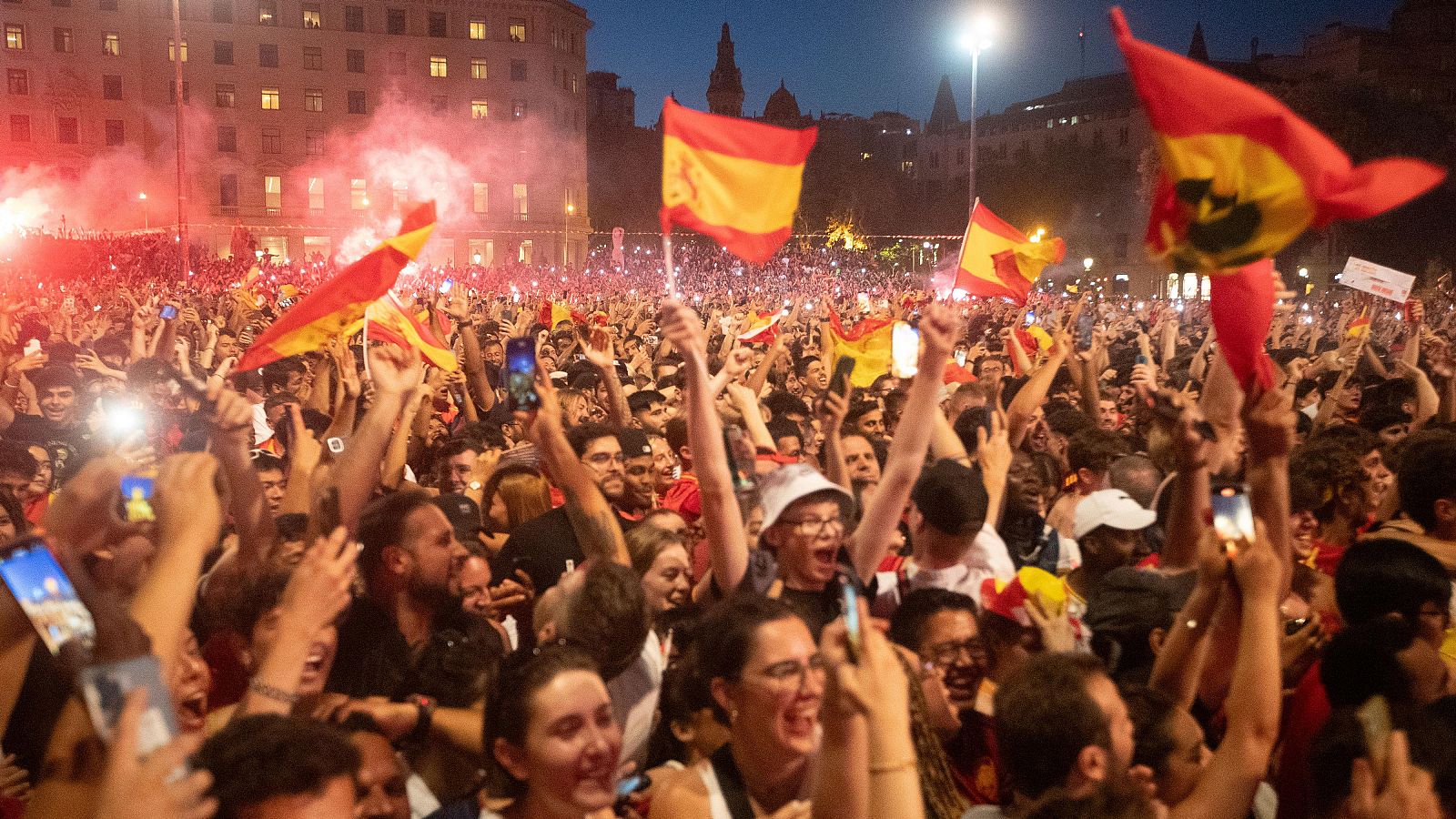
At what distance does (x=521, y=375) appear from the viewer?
521cm

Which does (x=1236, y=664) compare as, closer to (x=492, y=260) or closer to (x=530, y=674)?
(x=530, y=674)

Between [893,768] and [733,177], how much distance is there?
3601mm

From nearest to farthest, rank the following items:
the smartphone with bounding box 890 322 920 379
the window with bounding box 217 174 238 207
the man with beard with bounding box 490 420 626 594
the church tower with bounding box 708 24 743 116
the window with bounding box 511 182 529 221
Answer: the man with beard with bounding box 490 420 626 594, the smartphone with bounding box 890 322 920 379, the window with bounding box 217 174 238 207, the window with bounding box 511 182 529 221, the church tower with bounding box 708 24 743 116

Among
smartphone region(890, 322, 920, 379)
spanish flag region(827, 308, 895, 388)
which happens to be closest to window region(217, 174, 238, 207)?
spanish flag region(827, 308, 895, 388)

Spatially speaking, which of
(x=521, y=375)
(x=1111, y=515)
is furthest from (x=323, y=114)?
(x=1111, y=515)

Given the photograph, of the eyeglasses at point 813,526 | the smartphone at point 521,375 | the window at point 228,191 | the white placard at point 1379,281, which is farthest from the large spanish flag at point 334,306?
the window at point 228,191

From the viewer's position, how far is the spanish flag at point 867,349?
1075cm

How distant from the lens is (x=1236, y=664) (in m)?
3.46

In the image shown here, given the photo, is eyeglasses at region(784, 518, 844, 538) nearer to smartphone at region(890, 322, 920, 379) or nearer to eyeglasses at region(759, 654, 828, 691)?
eyeglasses at region(759, 654, 828, 691)

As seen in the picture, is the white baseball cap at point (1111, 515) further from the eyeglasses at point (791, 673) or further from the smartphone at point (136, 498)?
the smartphone at point (136, 498)

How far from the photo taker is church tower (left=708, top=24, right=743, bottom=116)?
118m

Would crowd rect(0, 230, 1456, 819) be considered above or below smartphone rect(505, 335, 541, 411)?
below

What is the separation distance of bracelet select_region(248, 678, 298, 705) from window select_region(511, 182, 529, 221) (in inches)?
3073

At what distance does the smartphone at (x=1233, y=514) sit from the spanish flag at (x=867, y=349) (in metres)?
7.04
